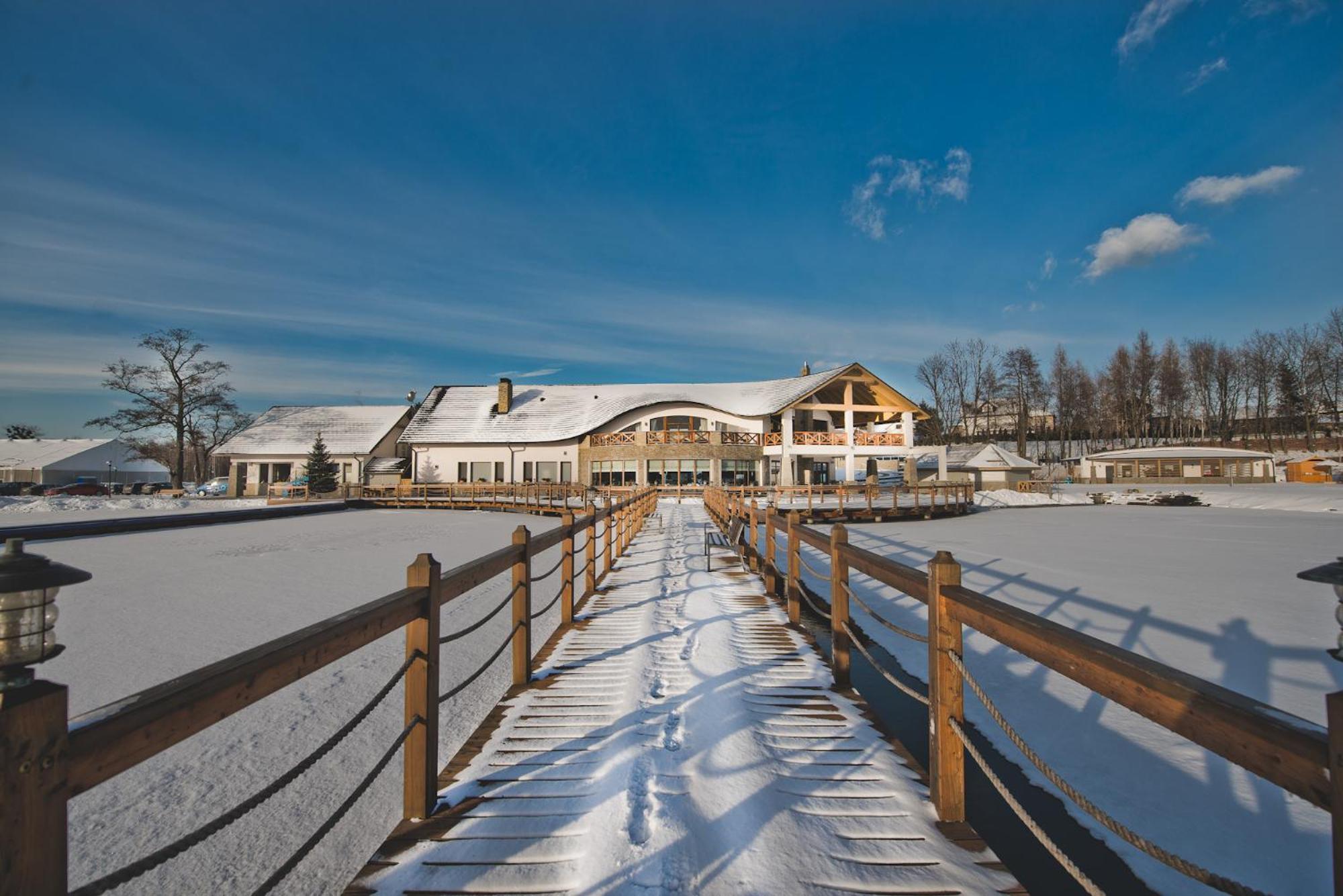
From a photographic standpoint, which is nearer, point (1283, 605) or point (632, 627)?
point (632, 627)

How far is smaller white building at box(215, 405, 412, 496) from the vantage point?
125ft

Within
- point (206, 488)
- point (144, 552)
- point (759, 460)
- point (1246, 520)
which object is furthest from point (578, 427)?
point (1246, 520)

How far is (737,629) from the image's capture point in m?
6.42

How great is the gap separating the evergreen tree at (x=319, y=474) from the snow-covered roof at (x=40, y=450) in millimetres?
33169

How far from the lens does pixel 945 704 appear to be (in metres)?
2.96

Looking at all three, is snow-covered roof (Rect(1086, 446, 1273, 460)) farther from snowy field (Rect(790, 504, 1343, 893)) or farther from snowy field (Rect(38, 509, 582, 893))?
snowy field (Rect(38, 509, 582, 893))

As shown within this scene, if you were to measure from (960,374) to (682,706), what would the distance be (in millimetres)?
62688

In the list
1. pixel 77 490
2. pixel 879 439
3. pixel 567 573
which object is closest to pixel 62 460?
pixel 77 490

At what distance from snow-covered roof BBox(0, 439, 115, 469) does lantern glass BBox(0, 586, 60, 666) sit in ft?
226

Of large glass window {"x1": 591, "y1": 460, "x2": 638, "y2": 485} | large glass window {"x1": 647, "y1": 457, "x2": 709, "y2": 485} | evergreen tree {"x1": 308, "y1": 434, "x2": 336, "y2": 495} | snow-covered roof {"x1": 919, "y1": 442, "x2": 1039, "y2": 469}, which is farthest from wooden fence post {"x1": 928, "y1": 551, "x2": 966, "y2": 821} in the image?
snow-covered roof {"x1": 919, "y1": 442, "x2": 1039, "y2": 469}

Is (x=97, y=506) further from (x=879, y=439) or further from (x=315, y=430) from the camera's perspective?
(x=879, y=439)

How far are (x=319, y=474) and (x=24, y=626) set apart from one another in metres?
38.8

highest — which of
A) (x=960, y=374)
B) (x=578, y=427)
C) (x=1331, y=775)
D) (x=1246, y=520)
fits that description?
(x=960, y=374)

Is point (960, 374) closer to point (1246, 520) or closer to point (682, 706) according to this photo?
point (1246, 520)
